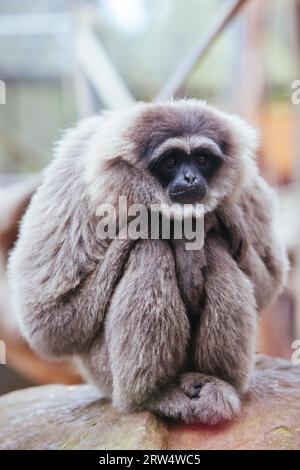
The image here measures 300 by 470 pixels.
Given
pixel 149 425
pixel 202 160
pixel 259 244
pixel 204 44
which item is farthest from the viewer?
pixel 204 44

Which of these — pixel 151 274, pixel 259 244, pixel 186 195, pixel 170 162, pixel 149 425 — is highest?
pixel 170 162

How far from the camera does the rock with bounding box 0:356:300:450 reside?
4.19 m

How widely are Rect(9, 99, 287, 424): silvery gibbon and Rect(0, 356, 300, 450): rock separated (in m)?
0.12

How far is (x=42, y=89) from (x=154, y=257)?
1239 centimetres

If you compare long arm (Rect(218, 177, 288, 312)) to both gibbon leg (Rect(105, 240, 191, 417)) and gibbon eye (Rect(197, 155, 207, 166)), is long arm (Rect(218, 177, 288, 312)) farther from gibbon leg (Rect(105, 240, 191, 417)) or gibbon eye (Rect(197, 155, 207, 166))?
gibbon leg (Rect(105, 240, 191, 417))

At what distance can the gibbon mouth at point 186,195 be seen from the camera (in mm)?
4617

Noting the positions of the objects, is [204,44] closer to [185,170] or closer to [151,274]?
[185,170]

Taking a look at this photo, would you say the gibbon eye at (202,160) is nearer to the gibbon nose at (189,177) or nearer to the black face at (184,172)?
the black face at (184,172)

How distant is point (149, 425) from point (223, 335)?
808 millimetres
